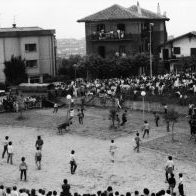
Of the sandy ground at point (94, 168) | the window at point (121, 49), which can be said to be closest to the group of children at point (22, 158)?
the sandy ground at point (94, 168)

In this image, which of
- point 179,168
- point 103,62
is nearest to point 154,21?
point 103,62

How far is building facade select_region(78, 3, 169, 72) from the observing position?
221 feet

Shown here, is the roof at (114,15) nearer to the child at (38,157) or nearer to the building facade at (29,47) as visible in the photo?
the building facade at (29,47)

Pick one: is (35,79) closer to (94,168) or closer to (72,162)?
(94,168)

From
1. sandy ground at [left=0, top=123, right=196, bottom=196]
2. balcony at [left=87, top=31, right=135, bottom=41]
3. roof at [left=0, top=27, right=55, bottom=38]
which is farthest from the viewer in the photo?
roof at [left=0, top=27, right=55, bottom=38]

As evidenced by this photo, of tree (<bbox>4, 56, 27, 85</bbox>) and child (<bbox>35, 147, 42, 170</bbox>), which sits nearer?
child (<bbox>35, 147, 42, 170</bbox>)

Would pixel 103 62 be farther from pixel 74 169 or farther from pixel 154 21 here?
pixel 74 169

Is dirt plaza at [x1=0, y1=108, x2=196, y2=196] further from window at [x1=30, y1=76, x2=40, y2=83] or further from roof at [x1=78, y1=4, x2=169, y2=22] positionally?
roof at [x1=78, y1=4, x2=169, y2=22]

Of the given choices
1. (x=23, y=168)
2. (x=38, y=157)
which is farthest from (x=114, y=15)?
(x=23, y=168)

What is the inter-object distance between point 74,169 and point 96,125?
12.3 metres

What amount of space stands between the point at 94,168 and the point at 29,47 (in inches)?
1741

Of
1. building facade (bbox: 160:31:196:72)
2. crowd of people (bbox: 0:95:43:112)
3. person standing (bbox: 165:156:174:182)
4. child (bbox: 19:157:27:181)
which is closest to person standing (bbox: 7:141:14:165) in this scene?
child (bbox: 19:157:27:181)

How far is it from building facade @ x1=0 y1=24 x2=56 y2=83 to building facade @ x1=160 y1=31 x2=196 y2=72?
16.0 meters

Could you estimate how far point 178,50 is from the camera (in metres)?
68.1
